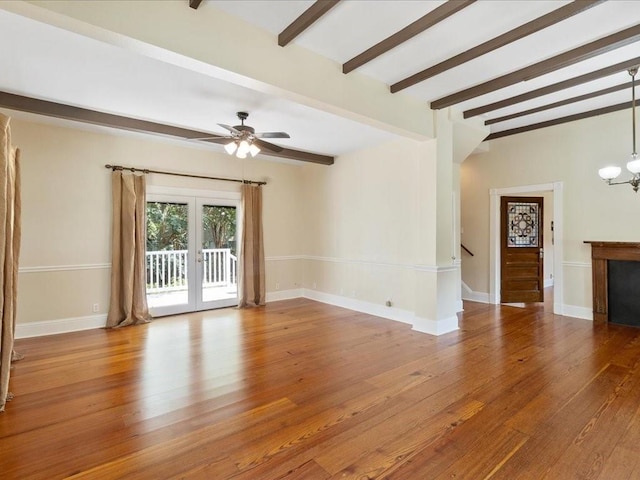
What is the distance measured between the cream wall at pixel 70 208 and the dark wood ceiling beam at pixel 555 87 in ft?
15.5

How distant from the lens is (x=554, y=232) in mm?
5453

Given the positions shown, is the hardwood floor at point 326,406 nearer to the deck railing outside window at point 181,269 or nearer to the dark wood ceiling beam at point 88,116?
the deck railing outside window at point 181,269

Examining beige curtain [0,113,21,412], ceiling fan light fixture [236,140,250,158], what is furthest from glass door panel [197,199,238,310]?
beige curtain [0,113,21,412]

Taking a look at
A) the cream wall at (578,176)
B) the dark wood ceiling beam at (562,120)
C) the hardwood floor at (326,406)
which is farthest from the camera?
the cream wall at (578,176)

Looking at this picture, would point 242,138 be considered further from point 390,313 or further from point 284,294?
point 284,294

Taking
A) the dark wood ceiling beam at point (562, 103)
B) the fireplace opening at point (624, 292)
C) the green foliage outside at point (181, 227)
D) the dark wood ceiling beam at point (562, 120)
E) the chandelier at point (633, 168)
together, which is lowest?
the fireplace opening at point (624, 292)

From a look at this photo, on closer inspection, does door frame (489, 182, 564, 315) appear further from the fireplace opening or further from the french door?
the french door

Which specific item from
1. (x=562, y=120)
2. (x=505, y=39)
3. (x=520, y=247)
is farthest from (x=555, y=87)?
(x=520, y=247)

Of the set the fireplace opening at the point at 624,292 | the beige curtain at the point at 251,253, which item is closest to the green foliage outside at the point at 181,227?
the beige curtain at the point at 251,253

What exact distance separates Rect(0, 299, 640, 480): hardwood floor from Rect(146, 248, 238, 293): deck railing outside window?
51.7 inches

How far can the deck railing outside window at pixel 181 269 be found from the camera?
545cm

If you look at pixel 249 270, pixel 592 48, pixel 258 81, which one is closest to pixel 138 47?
pixel 258 81

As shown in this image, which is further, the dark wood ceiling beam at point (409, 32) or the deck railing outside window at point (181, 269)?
the deck railing outside window at point (181, 269)

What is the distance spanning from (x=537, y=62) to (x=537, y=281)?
15.1 ft
